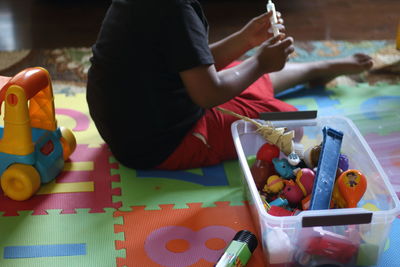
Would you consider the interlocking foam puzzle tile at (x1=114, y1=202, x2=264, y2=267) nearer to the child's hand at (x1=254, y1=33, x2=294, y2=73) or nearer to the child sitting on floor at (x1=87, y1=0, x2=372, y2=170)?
the child sitting on floor at (x1=87, y1=0, x2=372, y2=170)

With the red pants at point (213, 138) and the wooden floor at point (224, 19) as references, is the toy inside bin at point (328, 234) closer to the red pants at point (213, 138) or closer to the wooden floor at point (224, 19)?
the red pants at point (213, 138)

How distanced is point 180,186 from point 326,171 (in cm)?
32

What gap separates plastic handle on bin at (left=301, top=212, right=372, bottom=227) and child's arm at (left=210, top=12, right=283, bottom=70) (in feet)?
1.82

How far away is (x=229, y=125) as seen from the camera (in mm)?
1224

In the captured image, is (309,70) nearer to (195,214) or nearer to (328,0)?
(195,214)

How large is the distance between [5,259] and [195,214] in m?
0.35

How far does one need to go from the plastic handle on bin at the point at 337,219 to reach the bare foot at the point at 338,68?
694 millimetres

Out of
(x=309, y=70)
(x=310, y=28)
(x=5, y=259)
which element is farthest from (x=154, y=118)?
(x=310, y=28)

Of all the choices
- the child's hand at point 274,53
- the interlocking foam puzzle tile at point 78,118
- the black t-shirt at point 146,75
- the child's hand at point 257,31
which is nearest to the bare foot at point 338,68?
the child's hand at point 257,31

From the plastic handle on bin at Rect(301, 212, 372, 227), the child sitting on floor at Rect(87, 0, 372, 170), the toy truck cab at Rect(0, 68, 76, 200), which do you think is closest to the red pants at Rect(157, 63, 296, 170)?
the child sitting on floor at Rect(87, 0, 372, 170)

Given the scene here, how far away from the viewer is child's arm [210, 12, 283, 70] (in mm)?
1305

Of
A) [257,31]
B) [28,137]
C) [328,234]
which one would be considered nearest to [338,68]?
[257,31]

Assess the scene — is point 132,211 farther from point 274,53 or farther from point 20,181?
point 274,53

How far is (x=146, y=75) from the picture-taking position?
3.61 ft
